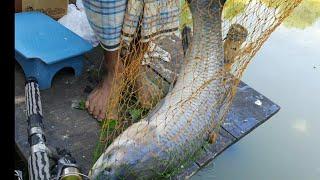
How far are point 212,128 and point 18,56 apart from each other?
1.37 metres

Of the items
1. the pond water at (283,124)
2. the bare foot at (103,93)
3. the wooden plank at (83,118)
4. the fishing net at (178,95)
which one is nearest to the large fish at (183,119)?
the fishing net at (178,95)

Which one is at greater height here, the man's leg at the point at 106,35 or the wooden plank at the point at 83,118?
the man's leg at the point at 106,35

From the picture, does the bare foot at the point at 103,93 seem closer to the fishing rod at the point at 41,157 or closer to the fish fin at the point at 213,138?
the fishing rod at the point at 41,157

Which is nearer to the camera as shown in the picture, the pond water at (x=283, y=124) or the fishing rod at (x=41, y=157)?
the fishing rod at (x=41, y=157)

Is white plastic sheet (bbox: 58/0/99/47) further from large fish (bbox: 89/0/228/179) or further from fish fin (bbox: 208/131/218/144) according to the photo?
fish fin (bbox: 208/131/218/144)

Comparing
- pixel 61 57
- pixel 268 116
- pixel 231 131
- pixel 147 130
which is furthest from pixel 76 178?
pixel 268 116

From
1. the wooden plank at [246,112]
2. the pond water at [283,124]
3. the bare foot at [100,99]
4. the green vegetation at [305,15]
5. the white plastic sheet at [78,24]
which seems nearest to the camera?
the bare foot at [100,99]

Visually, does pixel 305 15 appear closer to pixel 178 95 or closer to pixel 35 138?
pixel 178 95

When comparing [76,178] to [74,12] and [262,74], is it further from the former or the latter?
[262,74]

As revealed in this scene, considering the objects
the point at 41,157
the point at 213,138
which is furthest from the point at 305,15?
the point at 41,157

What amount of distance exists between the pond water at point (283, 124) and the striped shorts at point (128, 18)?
99 cm

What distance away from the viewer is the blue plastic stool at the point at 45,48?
9.68 feet

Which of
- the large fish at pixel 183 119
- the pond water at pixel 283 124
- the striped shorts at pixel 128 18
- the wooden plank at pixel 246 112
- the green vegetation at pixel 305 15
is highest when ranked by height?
the striped shorts at pixel 128 18

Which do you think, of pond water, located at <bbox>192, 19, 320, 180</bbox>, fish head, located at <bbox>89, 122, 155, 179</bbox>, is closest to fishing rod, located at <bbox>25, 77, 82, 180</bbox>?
fish head, located at <bbox>89, 122, 155, 179</bbox>
